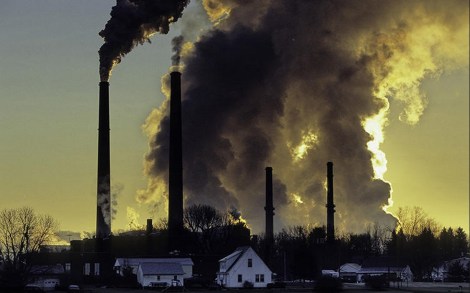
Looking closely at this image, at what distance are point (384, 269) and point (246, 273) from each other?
4512 centimetres

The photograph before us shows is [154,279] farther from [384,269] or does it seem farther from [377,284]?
[384,269]

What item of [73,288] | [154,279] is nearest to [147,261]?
[154,279]

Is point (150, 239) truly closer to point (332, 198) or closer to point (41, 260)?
point (41, 260)

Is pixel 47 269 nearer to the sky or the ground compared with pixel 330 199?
nearer to the ground

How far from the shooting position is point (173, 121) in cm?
11919

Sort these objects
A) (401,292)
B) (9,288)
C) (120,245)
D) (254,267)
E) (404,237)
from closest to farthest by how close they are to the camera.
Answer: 1. (9,288)
2. (401,292)
3. (254,267)
4. (120,245)
5. (404,237)

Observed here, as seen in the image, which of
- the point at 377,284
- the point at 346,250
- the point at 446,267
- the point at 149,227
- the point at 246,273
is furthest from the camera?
the point at 346,250

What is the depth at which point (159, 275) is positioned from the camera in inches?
4277

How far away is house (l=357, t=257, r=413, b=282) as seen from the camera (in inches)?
5586

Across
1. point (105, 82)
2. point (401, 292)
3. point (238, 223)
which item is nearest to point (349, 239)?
point (238, 223)

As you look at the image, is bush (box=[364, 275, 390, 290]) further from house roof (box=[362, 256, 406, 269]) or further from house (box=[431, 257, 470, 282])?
house roof (box=[362, 256, 406, 269])

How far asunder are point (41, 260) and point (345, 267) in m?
49.3

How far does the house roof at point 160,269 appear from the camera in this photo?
4279 inches

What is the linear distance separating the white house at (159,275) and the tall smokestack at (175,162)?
949 cm
